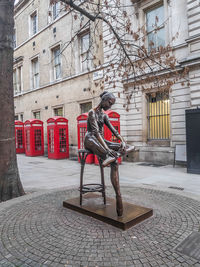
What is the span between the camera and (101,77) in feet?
37.8

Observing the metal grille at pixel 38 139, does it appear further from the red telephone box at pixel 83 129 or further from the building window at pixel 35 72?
the red telephone box at pixel 83 129

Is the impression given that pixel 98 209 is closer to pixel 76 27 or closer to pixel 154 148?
pixel 154 148

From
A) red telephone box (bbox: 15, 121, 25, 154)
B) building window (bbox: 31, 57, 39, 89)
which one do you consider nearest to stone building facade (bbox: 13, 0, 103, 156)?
building window (bbox: 31, 57, 39, 89)

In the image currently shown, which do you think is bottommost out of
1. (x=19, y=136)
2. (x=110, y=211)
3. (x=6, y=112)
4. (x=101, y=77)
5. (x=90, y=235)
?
Answer: (x=90, y=235)

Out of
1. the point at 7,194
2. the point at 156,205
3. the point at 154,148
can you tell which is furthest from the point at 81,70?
the point at 156,205

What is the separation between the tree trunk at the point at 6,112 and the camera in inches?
203

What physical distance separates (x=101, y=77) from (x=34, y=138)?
23.5ft

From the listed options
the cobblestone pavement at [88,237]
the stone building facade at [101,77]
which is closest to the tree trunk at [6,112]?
the cobblestone pavement at [88,237]

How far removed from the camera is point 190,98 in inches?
352

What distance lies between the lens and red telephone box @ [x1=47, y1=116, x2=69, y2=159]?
1295 centimetres

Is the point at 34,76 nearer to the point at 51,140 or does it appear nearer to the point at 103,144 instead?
the point at 51,140

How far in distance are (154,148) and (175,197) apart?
5820 mm

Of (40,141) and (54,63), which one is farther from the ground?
(54,63)

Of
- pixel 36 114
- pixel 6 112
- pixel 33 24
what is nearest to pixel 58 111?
pixel 36 114
